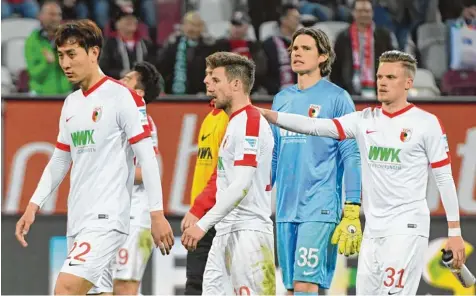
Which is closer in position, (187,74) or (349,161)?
(349,161)

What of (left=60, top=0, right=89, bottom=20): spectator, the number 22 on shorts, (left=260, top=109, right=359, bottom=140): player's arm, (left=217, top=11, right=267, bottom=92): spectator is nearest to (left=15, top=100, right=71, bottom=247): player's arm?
the number 22 on shorts

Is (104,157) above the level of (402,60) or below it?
below

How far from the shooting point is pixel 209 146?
8398 millimetres

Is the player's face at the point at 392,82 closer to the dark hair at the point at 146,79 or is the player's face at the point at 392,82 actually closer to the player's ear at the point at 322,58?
the player's ear at the point at 322,58

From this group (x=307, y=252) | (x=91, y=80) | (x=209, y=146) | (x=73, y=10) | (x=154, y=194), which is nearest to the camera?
(x=154, y=194)

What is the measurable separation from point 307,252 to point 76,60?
2.05 meters

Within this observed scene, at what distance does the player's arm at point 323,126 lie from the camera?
24.7 feet

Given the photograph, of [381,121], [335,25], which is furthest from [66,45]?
[335,25]

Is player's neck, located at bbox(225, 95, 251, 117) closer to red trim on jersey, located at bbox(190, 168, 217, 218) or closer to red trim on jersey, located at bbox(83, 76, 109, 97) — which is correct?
red trim on jersey, located at bbox(190, 168, 217, 218)

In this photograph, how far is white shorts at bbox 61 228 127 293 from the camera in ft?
22.3

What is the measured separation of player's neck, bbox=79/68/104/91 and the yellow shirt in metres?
1.42

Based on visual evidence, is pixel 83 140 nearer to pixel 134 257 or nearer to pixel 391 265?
pixel 391 265

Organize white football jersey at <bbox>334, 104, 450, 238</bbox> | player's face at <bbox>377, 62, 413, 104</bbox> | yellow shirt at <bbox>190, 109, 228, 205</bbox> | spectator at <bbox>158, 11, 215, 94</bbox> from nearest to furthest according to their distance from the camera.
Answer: white football jersey at <bbox>334, 104, 450, 238</bbox> < player's face at <bbox>377, 62, 413, 104</bbox> < yellow shirt at <bbox>190, 109, 228, 205</bbox> < spectator at <bbox>158, 11, 215, 94</bbox>

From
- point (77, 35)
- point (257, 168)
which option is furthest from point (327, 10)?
point (77, 35)
